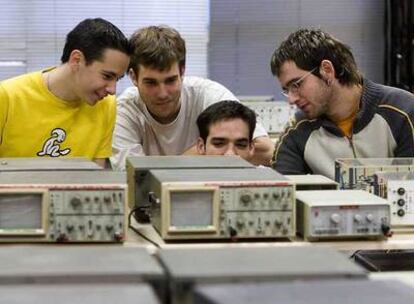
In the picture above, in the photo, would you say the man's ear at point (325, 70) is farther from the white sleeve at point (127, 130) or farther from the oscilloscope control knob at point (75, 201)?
the oscilloscope control knob at point (75, 201)

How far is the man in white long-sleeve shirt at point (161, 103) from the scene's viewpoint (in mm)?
2924

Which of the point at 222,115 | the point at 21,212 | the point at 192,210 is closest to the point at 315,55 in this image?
the point at 222,115

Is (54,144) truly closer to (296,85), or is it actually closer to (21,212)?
(21,212)

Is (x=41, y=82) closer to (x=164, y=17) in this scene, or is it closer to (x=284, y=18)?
(x=164, y=17)

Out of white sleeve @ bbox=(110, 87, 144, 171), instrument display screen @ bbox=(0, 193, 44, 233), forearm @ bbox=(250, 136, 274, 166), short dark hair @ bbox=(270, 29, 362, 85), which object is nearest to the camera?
instrument display screen @ bbox=(0, 193, 44, 233)

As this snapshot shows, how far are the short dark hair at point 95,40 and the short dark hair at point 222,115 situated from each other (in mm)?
399

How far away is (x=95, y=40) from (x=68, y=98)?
9.6 inches

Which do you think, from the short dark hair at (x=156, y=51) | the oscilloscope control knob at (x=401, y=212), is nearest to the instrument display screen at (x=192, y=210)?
the oscilloscope control knob at (x=401, y=212)

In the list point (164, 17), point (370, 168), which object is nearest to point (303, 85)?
point (370, 168)

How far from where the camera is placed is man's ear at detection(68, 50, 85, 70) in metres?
2.74

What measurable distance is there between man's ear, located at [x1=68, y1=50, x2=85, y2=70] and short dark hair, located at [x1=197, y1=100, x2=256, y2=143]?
0.53 meters

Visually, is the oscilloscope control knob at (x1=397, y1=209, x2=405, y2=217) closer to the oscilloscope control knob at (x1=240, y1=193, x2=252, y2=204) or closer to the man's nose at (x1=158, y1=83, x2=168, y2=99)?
the oscilloscope control knob at (x1=240, y1=193, x2=252, y2=204)

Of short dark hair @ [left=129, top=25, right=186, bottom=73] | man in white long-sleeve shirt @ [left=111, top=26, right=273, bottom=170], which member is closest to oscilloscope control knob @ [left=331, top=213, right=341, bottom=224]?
man in white long-sleeve shirt @ [left=111, top=26, right=273, bottom=170]

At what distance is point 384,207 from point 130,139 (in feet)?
4.27
